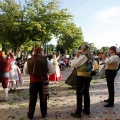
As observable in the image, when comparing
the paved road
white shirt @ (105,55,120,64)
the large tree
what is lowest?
the paved road

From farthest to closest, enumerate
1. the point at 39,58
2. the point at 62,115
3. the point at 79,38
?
the point at 79,38 < the point at 62,115 < the point at 39,58

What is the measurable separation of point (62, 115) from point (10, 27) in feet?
110

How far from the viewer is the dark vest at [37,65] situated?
6850 millimetres

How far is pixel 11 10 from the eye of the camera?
41.2 metres

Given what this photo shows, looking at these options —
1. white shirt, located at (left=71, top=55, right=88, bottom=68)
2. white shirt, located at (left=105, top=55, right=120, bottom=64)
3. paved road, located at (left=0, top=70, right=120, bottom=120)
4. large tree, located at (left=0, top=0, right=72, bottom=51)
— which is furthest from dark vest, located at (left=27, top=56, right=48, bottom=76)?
large tree, located at (left=0, top=0, right=72, bottom=51)

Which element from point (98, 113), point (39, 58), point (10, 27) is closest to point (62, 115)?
point (98, 113)

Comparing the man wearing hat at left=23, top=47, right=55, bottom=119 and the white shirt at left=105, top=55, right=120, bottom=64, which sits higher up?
the white shirt at left=105, top=55, right=120, bottom=64

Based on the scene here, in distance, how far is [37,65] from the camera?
6852 mm

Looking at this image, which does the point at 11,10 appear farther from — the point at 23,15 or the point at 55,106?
the point at 55,106

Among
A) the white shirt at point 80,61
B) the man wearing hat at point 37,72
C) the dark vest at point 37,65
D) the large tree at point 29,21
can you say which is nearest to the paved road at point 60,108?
the man wearing hat at point 37,72

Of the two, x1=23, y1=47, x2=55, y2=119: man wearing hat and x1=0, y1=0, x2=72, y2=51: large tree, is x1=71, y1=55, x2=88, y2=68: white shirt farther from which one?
x1=0, y1=0, x2=72, y2=51: large tree

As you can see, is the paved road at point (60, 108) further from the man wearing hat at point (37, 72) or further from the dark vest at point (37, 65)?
the dark vest at point (37, 65)

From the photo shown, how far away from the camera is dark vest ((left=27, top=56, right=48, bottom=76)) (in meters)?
6.85

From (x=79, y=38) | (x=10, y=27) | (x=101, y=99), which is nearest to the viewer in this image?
(x=101, y=99)
